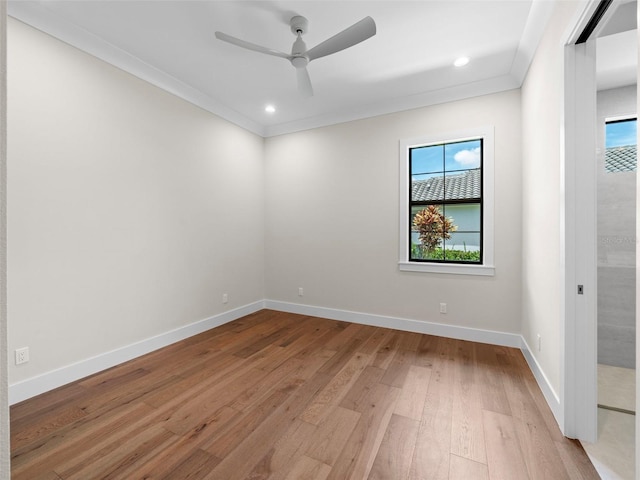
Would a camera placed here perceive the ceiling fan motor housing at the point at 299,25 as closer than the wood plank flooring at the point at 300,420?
No

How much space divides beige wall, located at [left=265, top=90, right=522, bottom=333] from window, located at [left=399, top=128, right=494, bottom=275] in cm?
10

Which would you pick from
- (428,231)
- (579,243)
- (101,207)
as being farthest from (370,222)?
(101,207)

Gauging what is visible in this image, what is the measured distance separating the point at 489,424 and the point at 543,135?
2.09 metres

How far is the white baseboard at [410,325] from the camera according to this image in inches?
117

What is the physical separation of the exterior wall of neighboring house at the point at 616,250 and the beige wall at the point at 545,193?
612mm

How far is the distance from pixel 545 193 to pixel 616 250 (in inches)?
45.7

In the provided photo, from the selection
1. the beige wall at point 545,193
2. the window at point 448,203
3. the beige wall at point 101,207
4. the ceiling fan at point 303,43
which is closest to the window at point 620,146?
the beige wall at point 545,193

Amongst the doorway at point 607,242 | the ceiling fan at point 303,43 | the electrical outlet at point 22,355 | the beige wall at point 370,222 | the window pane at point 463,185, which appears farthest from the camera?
the window pane at point 463,185

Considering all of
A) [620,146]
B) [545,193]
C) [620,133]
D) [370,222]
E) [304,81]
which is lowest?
[370,222]

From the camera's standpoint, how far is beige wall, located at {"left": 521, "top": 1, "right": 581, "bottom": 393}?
1772mm

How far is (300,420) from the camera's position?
1.81 m

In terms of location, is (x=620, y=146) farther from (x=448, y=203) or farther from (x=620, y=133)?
(x=448, y=203)

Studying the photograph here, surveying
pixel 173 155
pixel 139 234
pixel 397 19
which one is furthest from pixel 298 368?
pixel 397 19

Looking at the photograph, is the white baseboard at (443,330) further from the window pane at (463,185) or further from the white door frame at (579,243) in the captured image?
the window pane at (463,185)
